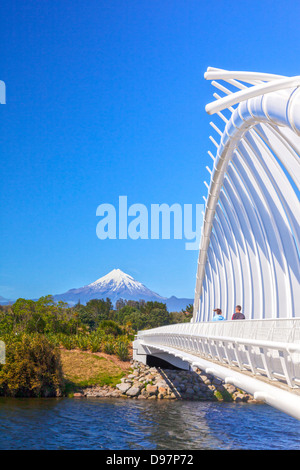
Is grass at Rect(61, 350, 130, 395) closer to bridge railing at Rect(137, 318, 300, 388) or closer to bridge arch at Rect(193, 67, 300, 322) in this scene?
bridge arch at Rect(193, 67, 300, 322)

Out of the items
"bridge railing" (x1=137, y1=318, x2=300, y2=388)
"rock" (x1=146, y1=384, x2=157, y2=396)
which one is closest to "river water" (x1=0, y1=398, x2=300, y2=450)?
"rock" (x1=146, y1=384, x2=157, y2=396)

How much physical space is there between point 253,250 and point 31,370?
58.9 ft

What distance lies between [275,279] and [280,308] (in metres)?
1.61

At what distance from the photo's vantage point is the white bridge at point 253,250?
32.5 feet

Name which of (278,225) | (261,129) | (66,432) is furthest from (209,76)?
(66,432)

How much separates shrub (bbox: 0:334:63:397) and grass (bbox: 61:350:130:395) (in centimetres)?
220

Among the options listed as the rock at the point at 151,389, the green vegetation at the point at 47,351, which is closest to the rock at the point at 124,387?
the green vegetation at the point at 47,351

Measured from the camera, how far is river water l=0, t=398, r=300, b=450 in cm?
2314

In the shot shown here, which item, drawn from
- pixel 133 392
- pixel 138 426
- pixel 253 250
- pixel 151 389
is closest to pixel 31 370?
pixel 133 392

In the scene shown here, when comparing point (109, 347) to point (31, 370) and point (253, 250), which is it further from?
point (253, 250)

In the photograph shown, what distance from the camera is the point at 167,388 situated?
41688 mm

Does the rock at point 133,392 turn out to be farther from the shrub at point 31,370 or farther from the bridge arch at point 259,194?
the bridge arch at point 259,194

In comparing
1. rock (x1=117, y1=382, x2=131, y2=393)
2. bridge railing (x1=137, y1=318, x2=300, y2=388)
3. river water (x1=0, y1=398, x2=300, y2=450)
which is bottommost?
river water (x1=0, y1=398, x2=300, y2=450)

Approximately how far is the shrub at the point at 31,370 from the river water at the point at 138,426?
1.54 meters
